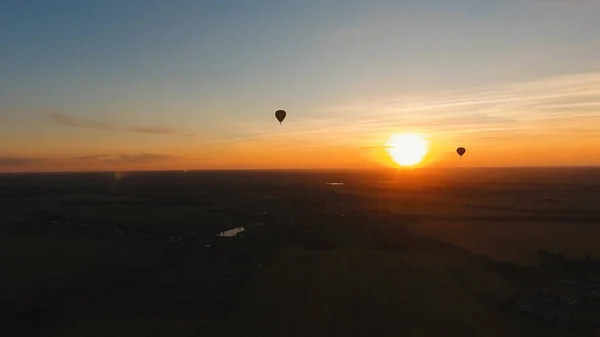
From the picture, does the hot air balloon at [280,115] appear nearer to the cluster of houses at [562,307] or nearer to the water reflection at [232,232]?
the water reflection at [232,232]

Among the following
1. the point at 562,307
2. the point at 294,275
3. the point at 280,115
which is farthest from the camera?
the point at 280,115

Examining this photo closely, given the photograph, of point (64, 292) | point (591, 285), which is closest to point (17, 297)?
point (64, 292)

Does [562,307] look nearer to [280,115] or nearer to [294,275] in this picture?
[294,275]

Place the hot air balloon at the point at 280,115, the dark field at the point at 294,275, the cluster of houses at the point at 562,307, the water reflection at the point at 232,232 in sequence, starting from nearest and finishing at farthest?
the dark field at the point at 294,275 < the cluster of houses at the point at 562,307 < the water reflection at the point at 232,232 < the hot air balloon at the point at 280,115

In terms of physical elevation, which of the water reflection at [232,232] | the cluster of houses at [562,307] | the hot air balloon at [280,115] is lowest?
the cluster of houses at [562,307]

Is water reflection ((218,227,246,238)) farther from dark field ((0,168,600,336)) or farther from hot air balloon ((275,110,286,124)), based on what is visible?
hot air balloon ((275,110,286,124))

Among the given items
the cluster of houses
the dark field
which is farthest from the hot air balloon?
the cluster of houses

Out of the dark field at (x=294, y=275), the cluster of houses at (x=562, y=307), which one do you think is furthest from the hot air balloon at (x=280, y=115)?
the cluster of houses at (x=562, y=307)

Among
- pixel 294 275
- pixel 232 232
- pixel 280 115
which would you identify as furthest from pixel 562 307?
pixel 280 115
